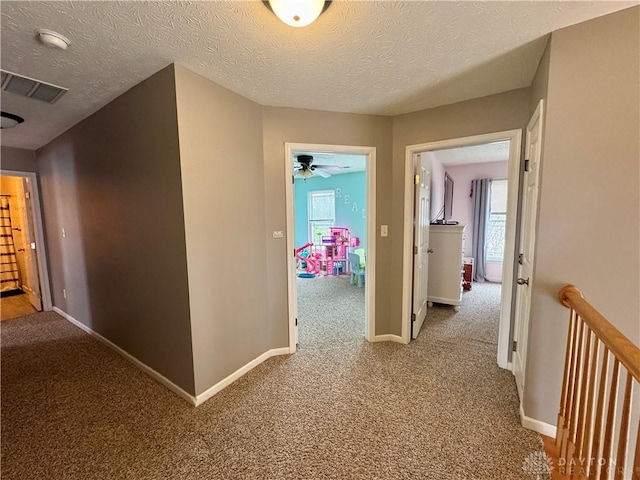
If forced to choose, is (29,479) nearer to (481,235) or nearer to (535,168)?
(535,168)

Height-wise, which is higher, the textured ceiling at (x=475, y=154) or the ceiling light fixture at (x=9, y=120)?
the textured ceiling at (x=475, y=154)

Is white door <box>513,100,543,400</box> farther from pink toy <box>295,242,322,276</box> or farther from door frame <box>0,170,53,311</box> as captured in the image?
door frame <box>0,170,53,311</box>

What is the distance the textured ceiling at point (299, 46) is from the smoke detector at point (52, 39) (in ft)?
0.11

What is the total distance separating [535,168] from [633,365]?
135 centimetres

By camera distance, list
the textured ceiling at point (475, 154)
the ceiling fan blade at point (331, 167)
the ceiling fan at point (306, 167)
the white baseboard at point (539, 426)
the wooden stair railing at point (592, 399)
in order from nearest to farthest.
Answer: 1. the wooden stair railing at point (592, 399)
2. the white baseboard at point (539, 426)
3. the textured ceiling at point (475, 154)
4. the ceiling fan at point (306, 167)
5. the ceiling fan blade at point (331, 167)

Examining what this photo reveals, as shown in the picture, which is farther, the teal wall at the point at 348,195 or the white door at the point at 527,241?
the teal wall at the point at 348,195

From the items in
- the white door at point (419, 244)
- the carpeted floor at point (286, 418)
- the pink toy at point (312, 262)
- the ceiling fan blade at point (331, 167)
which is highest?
the ceiling fan blade at point (331, 167)

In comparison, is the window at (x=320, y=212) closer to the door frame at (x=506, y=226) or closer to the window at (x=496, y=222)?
the window at (x=496, y=222)

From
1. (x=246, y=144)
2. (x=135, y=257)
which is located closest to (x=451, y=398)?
(x=246, y=144)

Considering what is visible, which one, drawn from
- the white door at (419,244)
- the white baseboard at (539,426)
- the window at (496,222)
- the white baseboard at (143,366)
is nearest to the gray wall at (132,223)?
the white baseboard at (143,366)

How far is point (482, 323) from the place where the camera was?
3348mm

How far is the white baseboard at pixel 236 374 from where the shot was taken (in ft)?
6.69

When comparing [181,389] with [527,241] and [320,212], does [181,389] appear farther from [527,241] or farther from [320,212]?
[320,212]

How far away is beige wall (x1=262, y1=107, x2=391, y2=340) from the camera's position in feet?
8.18
